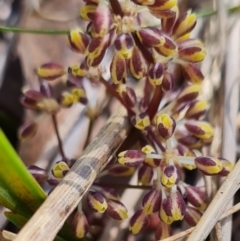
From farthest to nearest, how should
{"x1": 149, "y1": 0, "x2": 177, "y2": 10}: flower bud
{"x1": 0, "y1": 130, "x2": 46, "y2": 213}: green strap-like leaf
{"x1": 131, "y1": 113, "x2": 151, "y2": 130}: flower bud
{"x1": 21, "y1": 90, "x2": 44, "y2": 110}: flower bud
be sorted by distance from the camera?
{"x1": 21, "y1": 90, "x2": 44, "y2": 110}: flower bud < {"x1": 131, "y1": 113, "x2": 151, "y2": 130}: flower bud < {"x1": 149, "y1": 0, "x2": 177, "y2": 10}: flower bud < {"x1": 0, "y1": 130, "x2": 46, "y2": 213}: green strap-like leaf

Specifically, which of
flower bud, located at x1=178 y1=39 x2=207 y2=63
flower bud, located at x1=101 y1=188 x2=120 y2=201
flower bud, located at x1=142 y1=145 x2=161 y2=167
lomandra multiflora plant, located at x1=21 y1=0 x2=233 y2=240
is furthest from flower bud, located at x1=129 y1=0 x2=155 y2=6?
flower bud, located at x1=101 y1=188 x2=120 y2=201

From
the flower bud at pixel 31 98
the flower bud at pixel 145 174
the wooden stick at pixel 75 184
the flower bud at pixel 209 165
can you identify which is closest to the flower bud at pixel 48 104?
the flower bud at pixel 31 98

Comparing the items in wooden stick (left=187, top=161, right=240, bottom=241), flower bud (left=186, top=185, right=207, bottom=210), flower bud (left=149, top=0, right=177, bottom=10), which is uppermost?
flower bud (left=149, top=0, right=177, bottom=10)

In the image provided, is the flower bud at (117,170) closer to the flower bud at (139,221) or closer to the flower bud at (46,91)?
the flower bud at (139,221)

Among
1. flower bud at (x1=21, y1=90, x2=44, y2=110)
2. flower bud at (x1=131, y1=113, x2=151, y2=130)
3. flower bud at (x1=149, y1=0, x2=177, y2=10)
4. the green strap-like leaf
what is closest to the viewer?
the green strap-like leaf

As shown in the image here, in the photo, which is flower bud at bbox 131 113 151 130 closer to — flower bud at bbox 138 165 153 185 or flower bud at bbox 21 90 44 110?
flower bud at bbox 138 165 153 185

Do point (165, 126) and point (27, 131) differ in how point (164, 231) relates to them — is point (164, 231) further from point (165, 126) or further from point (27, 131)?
A: point (27, 131)

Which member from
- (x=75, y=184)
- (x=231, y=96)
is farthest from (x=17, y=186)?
(x=231, y=96)
